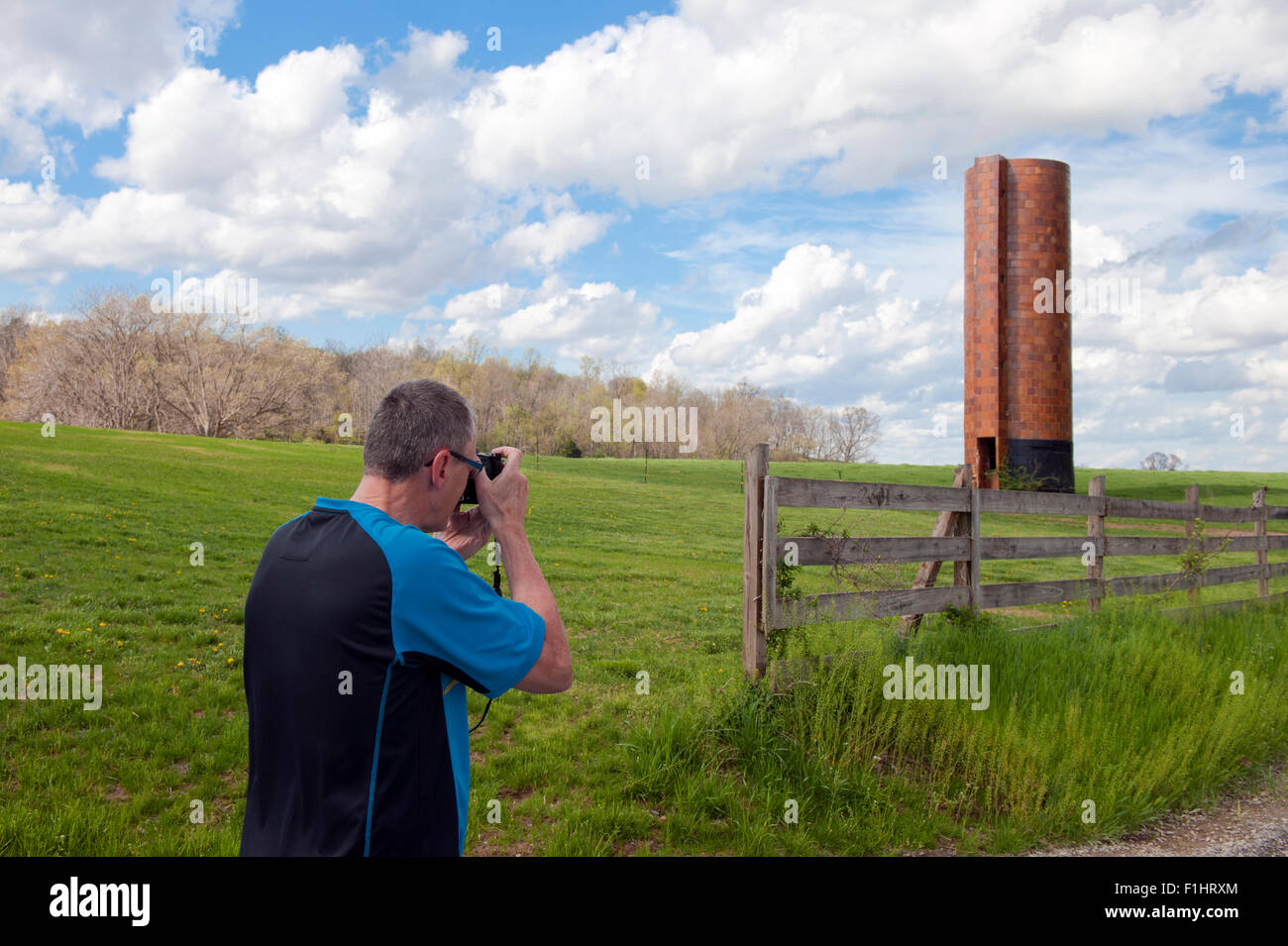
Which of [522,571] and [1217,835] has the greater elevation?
[522,571]

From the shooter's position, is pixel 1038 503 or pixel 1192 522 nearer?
pixel 1038 503

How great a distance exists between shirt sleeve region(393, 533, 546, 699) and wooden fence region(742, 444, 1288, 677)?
11.3ft

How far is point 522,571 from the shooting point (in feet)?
7.63

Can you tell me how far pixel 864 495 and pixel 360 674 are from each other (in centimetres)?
488

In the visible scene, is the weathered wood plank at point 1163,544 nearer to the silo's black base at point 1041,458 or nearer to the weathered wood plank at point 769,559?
→ the weathered wood plank at point 769,559

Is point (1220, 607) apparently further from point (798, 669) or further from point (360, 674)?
point (360, 674)

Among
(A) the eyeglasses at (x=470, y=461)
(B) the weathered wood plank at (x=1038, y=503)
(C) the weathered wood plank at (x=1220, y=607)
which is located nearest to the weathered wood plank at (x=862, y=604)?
(B) the weathered wood plank at (x=1038, y=503)

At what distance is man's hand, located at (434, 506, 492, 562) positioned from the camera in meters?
2.63

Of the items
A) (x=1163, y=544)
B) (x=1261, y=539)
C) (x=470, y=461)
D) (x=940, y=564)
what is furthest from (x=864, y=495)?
(x=1261, y=539)

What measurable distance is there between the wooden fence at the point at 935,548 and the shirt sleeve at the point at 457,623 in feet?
11.3

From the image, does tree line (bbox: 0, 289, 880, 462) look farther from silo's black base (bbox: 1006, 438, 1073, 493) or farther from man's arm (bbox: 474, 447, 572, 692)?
man's arm (bbox: 474, 447, 572, 692)
